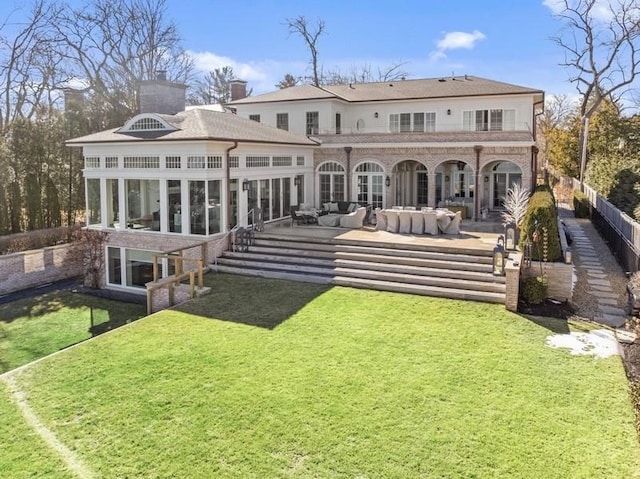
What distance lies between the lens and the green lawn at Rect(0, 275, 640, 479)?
20.8 ft

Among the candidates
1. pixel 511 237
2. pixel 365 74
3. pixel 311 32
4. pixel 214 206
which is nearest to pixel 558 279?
pixel 511 237

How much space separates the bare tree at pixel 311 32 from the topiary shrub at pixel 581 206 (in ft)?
75.8

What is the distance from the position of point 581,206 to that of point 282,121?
1854 cm

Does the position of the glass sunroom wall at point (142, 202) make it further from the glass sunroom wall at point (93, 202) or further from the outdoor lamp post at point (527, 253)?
the outdoor lamp post at point (527, 253)

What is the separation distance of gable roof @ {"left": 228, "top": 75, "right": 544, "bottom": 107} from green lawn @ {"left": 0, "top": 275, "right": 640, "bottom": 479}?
15.8m

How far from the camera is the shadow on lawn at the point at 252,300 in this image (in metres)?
11.8

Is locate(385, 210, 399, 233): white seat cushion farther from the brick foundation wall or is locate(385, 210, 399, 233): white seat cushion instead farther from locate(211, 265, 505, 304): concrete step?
the brick foundation wall

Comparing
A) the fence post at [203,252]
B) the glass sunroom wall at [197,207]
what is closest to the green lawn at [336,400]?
the fence post at [203,252]

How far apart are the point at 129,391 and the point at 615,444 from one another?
7145mm

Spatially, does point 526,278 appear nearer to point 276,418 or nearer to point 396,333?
point 396,333

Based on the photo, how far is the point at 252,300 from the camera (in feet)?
43.0

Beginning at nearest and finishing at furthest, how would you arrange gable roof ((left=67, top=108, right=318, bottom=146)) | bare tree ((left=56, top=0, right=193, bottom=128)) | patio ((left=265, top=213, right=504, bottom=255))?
patio ((left=265, top=213, right=504, bottom=255)), gable roof ((left=67, top=108, right=318, bottom=146)), bare tree ((left=56, top=0, right=193, bottom=128))

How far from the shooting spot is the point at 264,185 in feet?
62.7

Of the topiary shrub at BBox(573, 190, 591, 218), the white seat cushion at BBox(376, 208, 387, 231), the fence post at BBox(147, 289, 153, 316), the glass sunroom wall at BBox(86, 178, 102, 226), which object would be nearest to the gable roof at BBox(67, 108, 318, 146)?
the glass sunroom wall at BBox(86, 178, 102, 226)
